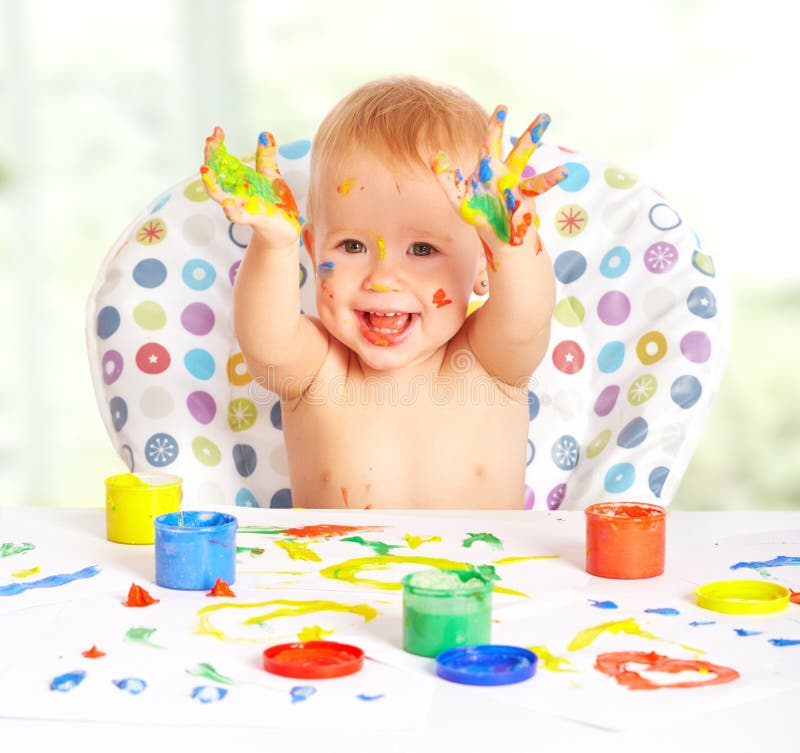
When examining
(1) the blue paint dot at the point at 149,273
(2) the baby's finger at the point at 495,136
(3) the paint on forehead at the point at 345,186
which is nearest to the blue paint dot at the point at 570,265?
(3) the paint on forehead at the point at 345,186

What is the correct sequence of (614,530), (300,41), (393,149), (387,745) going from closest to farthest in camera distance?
(387,745) → (614,530) → (393,149) → (300,41)

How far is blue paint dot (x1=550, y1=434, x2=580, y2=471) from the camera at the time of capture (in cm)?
158

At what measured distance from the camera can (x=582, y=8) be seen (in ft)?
11.1

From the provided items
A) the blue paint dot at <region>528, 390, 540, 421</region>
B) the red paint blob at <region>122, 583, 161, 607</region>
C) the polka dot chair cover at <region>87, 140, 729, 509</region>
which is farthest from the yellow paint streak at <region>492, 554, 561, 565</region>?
the blue paint dot at <region>528, 390, 540, 421</region>

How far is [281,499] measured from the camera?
162 cm

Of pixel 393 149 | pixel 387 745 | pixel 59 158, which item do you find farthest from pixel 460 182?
pixel 59 158

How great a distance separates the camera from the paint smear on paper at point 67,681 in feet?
2.21

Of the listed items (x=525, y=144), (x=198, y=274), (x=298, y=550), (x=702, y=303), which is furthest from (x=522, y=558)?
(x=198, y=274)

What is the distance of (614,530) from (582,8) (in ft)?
9.04

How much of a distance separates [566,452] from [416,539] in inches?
22.2

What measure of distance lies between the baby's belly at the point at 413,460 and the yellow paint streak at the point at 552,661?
78 centimetres

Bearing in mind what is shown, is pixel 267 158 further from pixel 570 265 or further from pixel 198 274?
pixel 570 265

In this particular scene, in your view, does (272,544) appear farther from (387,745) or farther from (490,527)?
(387,745)

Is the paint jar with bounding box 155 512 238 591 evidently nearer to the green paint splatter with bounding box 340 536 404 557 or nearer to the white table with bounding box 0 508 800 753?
the green paint splatter with bounding box 340 536 404 557
